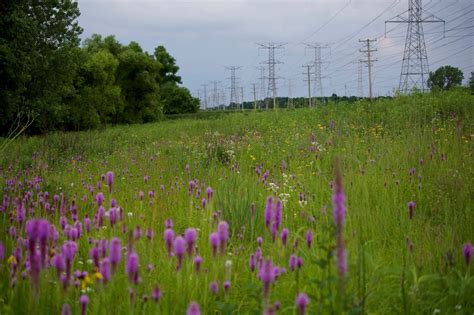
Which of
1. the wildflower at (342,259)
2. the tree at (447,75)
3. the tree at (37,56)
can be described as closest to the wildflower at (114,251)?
the wildflower at (342,259)

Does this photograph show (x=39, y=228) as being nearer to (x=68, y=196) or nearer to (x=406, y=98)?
(x=68, y=196)

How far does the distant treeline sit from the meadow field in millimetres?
1927

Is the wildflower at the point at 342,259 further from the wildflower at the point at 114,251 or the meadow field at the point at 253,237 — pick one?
the wildflower at the point at 114,251

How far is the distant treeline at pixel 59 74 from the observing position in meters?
15.2

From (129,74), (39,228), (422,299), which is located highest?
(129,74)

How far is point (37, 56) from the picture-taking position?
1738 cm

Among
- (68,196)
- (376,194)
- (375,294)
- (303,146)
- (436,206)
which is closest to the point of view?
(375,294)

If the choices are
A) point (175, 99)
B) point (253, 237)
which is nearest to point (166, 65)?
point (175, 99)

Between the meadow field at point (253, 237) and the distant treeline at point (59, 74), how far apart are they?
1.93 m

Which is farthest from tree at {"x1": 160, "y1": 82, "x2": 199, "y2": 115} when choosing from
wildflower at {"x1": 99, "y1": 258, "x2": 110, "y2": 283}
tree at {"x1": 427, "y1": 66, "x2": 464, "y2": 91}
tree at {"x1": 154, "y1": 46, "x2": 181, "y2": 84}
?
wildflower at {"x1": 99, "y1": 258, "x2": 110, "y2": 283}

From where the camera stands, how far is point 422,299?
2.28 metres

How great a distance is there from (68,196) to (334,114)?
9295 mm

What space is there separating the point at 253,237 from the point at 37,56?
1669 cm

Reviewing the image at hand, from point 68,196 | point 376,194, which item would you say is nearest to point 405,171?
point 376,194
